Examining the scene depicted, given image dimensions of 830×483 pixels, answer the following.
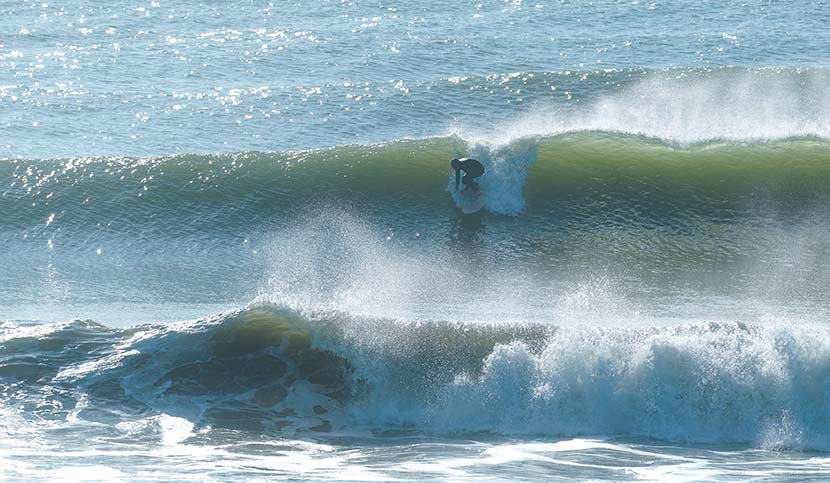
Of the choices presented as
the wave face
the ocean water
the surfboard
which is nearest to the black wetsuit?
the surfboard

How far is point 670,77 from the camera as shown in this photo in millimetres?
26078

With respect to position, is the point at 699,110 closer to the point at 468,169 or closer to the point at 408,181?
the point at 468,169

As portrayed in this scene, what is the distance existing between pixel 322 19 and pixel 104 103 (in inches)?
334

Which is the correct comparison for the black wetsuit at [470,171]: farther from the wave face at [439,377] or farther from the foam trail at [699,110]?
the wave face at [439,377]

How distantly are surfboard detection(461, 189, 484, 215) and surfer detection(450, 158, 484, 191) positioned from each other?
0.09 meters

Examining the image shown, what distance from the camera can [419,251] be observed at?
18.2 meters

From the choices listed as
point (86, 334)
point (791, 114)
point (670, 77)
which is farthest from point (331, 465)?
point (670, 77)

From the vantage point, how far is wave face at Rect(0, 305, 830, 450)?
13.1m

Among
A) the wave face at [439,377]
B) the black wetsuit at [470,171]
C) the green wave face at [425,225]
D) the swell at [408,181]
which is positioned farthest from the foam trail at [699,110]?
the wave face at [439,377]

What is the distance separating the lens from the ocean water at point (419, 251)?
12.9 meters

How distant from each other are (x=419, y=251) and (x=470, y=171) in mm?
1940

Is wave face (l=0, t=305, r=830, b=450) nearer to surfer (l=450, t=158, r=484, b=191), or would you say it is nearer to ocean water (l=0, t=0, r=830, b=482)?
ocean water (l=0, t=0, r=830, b=482)

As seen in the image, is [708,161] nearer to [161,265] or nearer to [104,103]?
[161,265]

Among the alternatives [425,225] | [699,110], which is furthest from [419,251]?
[699,110]
